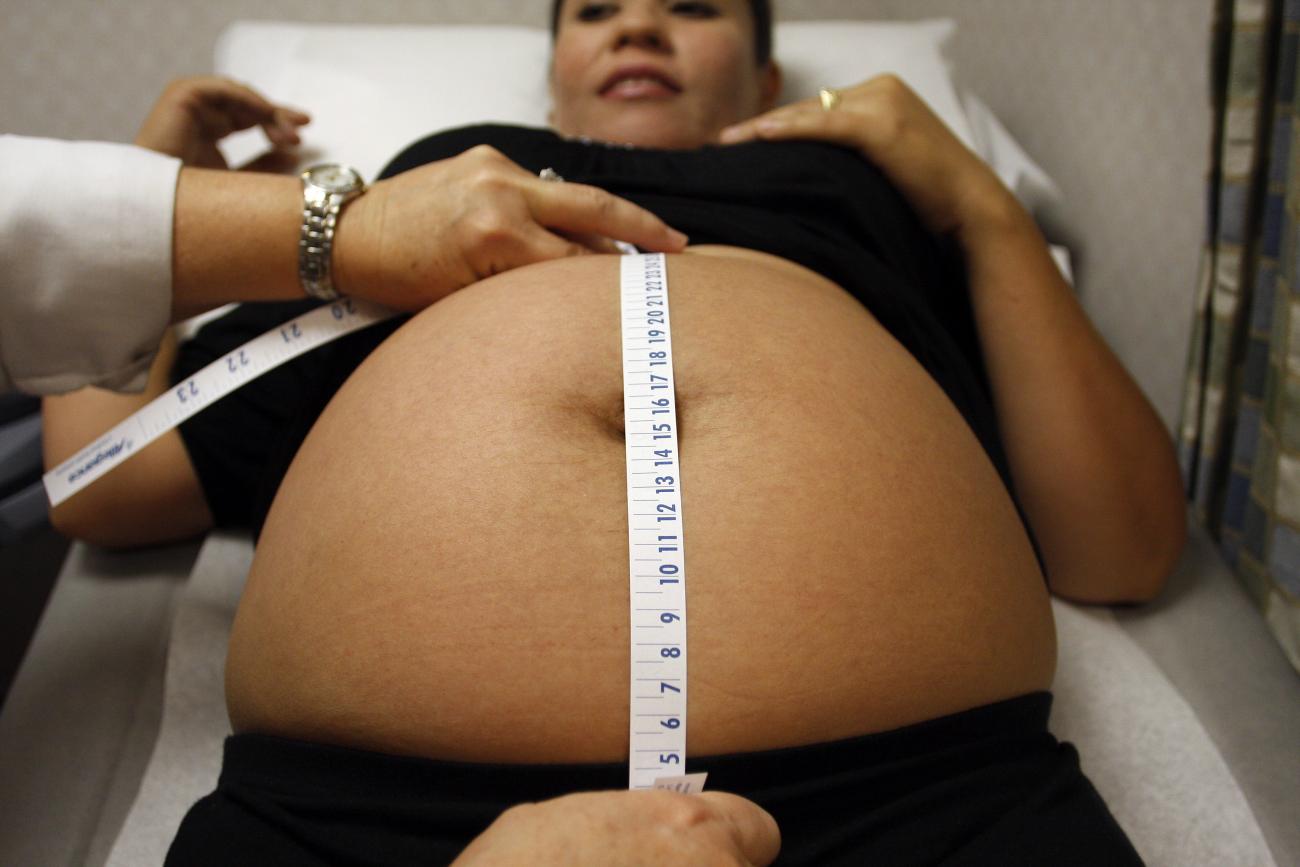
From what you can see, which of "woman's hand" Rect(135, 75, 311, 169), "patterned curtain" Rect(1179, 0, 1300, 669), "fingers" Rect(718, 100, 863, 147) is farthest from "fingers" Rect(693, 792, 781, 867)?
"woman's hand" Rect(135, 75, 311, 169)

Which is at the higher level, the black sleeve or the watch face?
the watch face

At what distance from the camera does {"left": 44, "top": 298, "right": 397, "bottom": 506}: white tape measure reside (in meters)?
0.86

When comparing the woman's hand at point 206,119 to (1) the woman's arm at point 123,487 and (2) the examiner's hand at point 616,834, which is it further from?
(2) the examiner's hand at point 616,834

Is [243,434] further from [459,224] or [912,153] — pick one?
[912,153]

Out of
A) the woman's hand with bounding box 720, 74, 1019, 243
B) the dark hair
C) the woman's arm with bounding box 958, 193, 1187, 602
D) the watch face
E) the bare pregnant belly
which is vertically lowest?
the woman's arm with bounding box 958, 193, 1187, 602

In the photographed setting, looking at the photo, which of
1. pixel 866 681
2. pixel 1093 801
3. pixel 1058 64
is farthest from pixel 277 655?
pixel 1058 64

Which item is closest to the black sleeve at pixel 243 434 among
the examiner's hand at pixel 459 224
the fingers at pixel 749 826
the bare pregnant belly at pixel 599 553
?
the examiner's hand at pixel 459 224

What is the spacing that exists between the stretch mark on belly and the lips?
692 mm

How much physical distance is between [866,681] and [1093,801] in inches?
7.9

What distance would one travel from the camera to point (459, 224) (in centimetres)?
83

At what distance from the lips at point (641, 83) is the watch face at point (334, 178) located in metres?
0.53

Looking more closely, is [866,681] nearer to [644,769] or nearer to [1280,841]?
[644,769]

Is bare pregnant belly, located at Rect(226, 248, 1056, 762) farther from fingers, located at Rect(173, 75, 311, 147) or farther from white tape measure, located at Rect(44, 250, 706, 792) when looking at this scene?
fingers, located at Rect(173, 75, 311, 147)

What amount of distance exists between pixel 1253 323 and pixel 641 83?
0.88 metres
